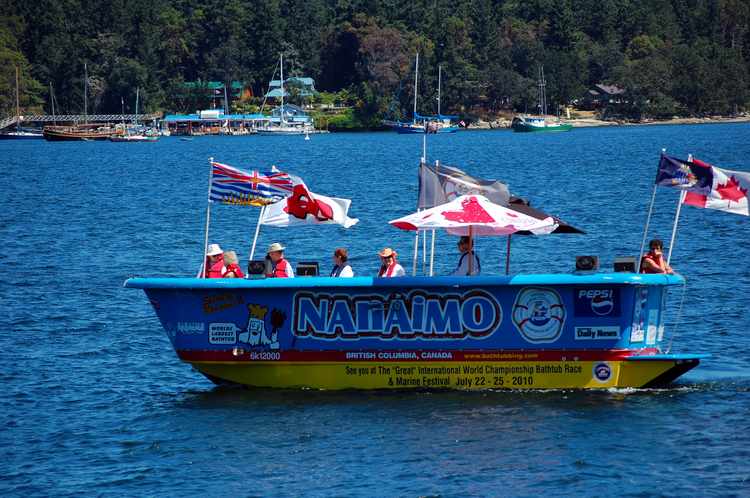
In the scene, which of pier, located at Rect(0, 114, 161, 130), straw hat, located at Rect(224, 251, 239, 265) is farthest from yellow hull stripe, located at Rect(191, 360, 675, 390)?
pier, located at Rect(0, 114, 161, 130)

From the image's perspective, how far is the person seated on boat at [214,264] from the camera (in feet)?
61.4

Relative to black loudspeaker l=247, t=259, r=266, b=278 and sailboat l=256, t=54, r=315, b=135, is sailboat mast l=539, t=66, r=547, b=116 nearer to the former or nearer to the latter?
sailboat l=256, t=54, r=315, b=135

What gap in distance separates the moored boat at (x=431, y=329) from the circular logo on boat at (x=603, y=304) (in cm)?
1

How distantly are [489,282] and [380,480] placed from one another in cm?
381

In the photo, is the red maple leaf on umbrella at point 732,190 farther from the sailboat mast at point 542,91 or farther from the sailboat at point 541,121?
the sailboat mast at point 542,91

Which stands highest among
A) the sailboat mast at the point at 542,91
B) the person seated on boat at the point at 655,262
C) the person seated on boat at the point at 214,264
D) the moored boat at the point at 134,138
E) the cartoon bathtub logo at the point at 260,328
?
the sailboat mast at the point at 542,91

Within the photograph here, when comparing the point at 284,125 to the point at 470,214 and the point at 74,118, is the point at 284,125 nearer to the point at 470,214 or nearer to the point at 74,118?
the point at 74,118

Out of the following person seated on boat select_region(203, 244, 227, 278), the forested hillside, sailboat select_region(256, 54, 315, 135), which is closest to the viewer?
person seated on boat select_region(203, 244, 227, 278)

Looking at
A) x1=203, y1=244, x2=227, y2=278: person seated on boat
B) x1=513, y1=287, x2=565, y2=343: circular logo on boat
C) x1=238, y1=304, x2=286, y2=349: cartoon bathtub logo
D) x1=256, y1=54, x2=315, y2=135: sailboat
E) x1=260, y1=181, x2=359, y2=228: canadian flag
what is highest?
x1=260, y1=181, x2=359, y2=228: canadian flag

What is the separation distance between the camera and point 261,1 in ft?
584

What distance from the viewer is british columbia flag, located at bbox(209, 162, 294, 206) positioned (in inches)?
746

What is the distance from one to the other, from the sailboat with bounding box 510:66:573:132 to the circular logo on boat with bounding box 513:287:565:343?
5524 inches

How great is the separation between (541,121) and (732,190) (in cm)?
14111

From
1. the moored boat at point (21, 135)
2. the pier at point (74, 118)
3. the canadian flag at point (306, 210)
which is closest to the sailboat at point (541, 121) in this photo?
the pier at point (74, 118)
